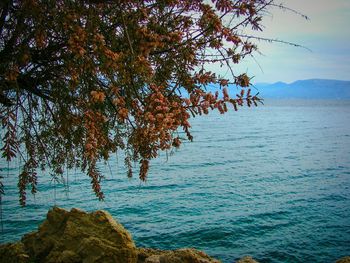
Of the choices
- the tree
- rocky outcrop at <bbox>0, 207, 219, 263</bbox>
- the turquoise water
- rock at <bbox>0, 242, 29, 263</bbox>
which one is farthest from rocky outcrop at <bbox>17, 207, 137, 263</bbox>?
the tree

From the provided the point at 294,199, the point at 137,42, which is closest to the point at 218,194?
the point at 294,199

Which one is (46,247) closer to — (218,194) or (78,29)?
(78,29)

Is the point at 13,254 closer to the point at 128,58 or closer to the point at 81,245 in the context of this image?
the point at 81,245

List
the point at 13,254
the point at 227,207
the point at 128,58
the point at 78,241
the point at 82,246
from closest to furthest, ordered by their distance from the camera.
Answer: the point at 128,58, the point at 82,246, the point at 13,254, the point at 78,241, the point at 227,207

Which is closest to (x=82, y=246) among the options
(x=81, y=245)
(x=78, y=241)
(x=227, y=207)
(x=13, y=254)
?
(x=81, y=245)

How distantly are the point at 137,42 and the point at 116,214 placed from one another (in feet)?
62.4

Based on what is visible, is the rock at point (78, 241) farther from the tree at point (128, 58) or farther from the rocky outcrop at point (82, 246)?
the tree at point (128, 58)

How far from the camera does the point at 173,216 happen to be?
20.9 metres

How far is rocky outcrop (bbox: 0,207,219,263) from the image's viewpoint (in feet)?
31.0

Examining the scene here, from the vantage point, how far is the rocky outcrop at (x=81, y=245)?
372 inches

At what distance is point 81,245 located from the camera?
961 cm

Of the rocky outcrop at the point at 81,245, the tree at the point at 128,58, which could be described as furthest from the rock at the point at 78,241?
the tree at the point at 128,58

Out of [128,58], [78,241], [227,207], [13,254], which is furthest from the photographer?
[227,207]

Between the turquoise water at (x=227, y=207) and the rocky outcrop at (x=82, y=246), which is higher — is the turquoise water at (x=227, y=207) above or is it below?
below
